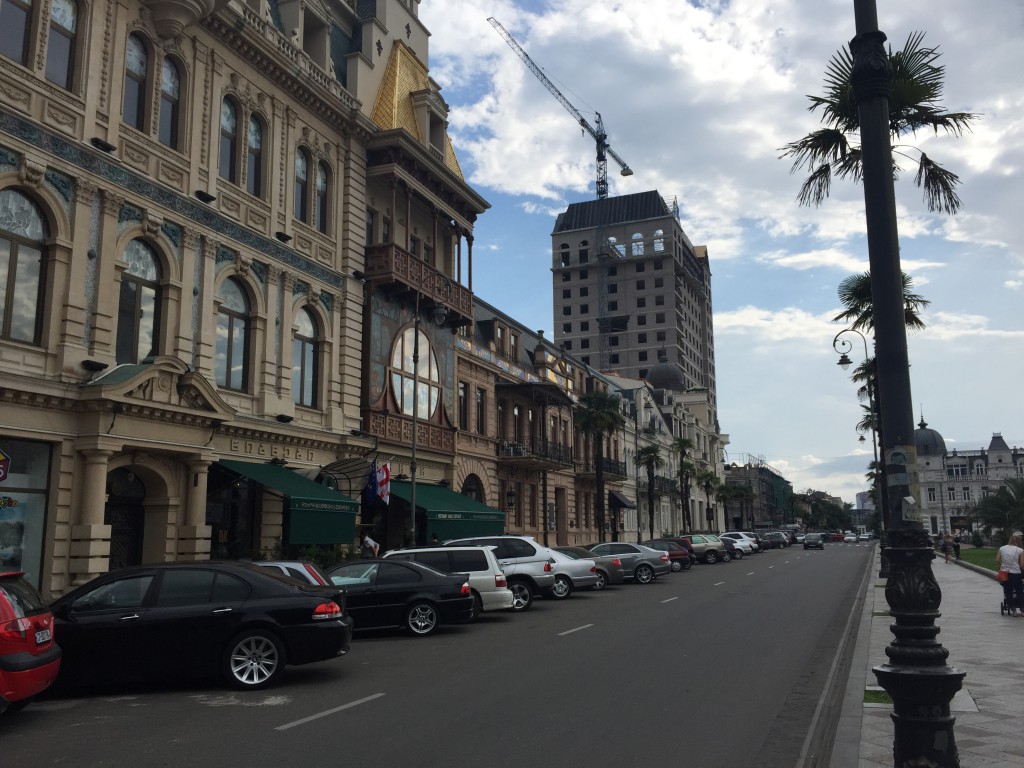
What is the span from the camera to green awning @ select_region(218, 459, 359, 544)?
70.5 ft

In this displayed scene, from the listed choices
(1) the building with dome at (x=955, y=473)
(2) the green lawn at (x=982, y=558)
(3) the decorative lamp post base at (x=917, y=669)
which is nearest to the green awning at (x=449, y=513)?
(2) the green lawn at (x=982, y=558)

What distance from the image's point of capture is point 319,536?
2247 centimetres

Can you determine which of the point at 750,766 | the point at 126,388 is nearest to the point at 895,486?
the point at 750,766

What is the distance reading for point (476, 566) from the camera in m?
18.8

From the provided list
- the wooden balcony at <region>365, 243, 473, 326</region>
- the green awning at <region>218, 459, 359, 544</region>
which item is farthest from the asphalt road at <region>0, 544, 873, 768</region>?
the wooden balcony at <region>365, 243, 473, 326</region>

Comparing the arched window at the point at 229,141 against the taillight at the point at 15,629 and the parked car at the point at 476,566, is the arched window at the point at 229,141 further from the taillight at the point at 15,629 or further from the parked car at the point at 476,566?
the taillight at the point at 15,629

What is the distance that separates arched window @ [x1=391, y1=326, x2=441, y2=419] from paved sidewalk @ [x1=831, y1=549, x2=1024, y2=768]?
676 inches

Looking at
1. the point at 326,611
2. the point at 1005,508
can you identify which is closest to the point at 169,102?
the point at 326,611

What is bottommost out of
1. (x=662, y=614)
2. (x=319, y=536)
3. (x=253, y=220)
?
(x=662, y=614)

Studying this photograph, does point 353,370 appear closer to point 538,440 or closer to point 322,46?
point 322,46

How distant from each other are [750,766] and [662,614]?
40.9 ft

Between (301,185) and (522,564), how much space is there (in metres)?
13.3

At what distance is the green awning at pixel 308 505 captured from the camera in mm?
21484

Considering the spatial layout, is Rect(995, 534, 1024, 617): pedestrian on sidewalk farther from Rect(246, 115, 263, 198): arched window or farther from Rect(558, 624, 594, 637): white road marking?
Rect(246, 115, 263, 198): arched window
